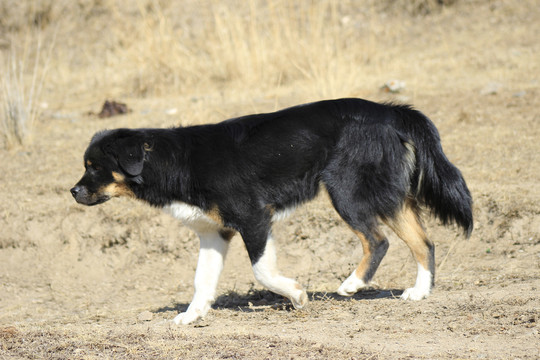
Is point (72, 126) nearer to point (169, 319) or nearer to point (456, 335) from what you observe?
point (169, 319)

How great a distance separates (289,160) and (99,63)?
1183cm

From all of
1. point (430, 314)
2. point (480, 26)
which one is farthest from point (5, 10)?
point (430, 314)

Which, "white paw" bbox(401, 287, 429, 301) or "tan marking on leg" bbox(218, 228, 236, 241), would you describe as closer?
"white paw" bbox(401, 287, 429, 301)

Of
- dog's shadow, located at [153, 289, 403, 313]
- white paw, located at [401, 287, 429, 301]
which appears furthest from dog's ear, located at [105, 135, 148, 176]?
white paw, located at [401, 287, 429, 301]

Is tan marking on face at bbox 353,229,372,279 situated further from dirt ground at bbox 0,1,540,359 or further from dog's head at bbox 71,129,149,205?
dog's head at bbox 71,129,149,205

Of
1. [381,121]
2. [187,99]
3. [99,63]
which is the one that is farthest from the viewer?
[99,63]

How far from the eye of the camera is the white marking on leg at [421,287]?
5227mm

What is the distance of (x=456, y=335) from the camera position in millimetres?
4289

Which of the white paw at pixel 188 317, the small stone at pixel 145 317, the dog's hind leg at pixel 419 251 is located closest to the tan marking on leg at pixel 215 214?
the white paw at pixel 188 317

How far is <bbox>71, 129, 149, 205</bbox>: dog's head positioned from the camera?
5.16m

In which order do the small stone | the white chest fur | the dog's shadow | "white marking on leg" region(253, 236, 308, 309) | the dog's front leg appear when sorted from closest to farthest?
"white marking on leg" region(253, 236, 308, 309) < the white chest fur < the dog's front leg < the small stone < the dog's shadow

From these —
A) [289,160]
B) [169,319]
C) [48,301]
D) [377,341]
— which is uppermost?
[289,160]

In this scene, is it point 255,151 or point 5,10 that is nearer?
point 255,151

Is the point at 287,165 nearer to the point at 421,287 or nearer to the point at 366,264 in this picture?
the point at 366,264
